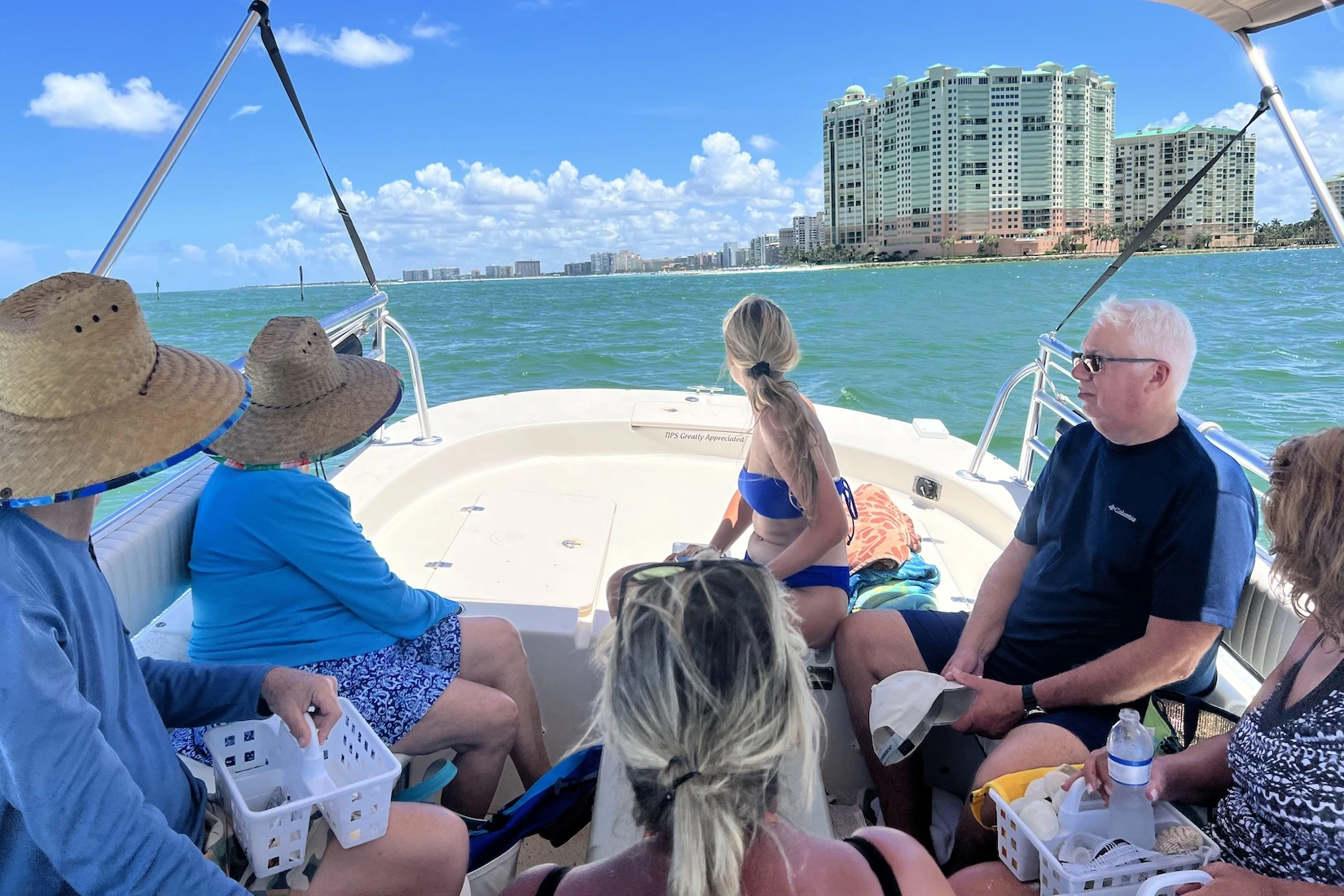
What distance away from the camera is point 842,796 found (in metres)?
1.98

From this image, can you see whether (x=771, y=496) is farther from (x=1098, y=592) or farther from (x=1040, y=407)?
(x=1040, y=407)

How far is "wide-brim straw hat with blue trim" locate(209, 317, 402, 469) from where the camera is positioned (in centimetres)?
154

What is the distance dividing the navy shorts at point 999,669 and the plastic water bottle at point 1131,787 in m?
0.32

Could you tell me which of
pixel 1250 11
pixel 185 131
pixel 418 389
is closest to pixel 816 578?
pixel 1250 11

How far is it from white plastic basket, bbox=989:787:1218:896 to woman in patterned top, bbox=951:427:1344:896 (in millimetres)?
27

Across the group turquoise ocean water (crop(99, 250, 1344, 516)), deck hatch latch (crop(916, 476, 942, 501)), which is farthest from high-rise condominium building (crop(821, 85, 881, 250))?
deck hatch latch (crop(916, 476, 942, 501))

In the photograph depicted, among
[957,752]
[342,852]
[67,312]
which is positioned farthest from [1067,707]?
[67,312]

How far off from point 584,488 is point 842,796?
5.87 feet

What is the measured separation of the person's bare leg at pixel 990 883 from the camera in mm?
1220

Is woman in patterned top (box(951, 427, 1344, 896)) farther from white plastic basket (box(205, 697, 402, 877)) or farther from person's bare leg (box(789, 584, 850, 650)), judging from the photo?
white plastic basket (box(205, 697, 402, 877))

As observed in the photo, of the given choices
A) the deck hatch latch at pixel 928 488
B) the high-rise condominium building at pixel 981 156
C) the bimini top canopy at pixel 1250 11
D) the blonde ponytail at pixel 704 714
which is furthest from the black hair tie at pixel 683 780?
the high-rise condominium building at pixel 981 156

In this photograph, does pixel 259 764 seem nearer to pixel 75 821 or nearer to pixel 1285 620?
pixel 75 821

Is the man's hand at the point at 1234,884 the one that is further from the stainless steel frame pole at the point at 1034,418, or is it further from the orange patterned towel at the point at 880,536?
the stainless steel frame pole at the point at 1034,418

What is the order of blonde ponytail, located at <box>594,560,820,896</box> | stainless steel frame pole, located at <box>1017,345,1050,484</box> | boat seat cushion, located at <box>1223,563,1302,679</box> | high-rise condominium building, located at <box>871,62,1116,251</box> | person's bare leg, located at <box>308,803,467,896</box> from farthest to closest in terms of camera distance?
high-rise condominium building, located at <box>871,62,1116,251</box>, stainless steel frame pole, located at <box>1017,345,1050,484</box>, boat seat cushion, located at <box>1223,563,1302,679</box>, person's bare leg, located at <box>308,803,467,896</box>, blonde ponytail, located at <box>594,560,820,896</box>
